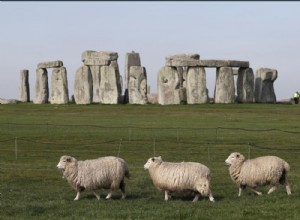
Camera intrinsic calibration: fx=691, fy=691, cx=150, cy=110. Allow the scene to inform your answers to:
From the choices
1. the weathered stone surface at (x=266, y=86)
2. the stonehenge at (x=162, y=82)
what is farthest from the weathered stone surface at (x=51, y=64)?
the weathered stone surface at (x=266, y=86)

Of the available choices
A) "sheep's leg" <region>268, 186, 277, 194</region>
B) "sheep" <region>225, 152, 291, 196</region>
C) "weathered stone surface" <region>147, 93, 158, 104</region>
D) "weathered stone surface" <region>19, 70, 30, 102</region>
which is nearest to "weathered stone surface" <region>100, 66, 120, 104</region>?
"weathered stone surface" <region>147, 93, 158, 104</region>

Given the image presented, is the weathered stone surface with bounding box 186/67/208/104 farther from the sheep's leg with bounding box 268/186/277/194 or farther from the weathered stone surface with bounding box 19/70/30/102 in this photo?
the sheep's leg with bounding box 268/186/277/194

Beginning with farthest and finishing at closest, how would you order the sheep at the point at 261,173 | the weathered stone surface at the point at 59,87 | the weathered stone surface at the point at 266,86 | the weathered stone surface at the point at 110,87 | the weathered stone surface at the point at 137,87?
the weathered stone surface at the point at 266,86
the weathered stone surface at the point at 59,87
the weathered stone surface at the point at 110,87
the weathered stone surface at the point at 137,87
the sheep at the point at 261,173

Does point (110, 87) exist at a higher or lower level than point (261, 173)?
higher

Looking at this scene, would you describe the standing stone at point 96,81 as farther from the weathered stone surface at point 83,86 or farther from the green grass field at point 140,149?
the green grass field at point 140,149

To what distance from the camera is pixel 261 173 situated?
Answer: 61.4ft

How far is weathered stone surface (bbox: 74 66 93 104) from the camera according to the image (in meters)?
56.8

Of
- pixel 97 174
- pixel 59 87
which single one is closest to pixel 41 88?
pixel 59 87

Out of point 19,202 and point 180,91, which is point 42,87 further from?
point 19,202

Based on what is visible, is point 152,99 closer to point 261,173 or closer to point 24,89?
point 24,89

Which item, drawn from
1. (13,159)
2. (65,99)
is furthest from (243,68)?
(13,159)

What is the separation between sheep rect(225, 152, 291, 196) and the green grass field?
35 cm

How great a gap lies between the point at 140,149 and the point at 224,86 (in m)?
26.2

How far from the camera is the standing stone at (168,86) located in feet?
179
